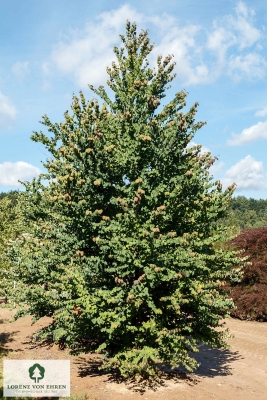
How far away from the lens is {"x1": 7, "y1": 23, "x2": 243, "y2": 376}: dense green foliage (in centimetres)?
821

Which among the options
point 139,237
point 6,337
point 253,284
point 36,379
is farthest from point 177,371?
point 253,284

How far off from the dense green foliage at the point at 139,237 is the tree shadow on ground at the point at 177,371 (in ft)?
1.75

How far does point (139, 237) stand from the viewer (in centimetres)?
822

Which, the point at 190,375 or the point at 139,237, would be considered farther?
the point at 190,375

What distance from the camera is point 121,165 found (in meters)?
9.13

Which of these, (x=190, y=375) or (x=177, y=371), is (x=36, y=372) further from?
(x=190, y=375)

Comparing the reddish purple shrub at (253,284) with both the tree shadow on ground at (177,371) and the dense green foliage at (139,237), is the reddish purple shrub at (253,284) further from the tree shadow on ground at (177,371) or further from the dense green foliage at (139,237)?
the dense green foliage at (139,237)

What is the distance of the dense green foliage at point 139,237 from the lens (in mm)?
8211

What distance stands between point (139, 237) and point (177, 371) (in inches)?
229

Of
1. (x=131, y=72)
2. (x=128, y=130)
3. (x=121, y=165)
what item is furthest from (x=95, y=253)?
(x=131, y=72)

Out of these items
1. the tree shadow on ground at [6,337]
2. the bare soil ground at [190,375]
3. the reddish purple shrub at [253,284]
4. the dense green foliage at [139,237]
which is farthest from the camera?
the reddish purple shrub at [253,284]

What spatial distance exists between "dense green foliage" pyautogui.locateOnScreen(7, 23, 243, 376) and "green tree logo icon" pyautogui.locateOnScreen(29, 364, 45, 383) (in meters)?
1.44

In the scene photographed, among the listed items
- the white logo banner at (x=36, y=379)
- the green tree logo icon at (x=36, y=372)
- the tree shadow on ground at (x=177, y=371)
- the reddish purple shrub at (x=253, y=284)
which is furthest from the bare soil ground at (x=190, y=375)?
the reddish purple shrub at (x=253, y=284)

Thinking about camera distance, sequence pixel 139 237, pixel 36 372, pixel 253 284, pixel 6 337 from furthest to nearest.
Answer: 1. pixel 253 284
2. pixel 6 337
3. pixel 36 372
4. pixel 139 237
